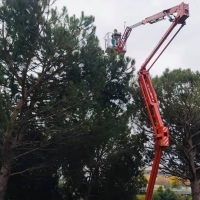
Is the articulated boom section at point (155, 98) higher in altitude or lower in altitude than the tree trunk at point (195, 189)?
higher

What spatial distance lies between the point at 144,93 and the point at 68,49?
12.0 feet

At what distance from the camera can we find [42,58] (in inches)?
351

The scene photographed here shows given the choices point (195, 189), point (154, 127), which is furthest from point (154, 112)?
point (195, 189)

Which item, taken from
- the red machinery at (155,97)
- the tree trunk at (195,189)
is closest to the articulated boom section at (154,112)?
the red machinery at (155,97)

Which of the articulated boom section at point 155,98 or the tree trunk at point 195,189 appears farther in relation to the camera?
the tree trunk at point 195,189

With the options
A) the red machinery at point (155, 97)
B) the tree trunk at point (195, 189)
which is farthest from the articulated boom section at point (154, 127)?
the tree trunk at point (195, 189)

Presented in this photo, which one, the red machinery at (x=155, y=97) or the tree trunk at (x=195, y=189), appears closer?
the red machinery at (x=155, y=97)

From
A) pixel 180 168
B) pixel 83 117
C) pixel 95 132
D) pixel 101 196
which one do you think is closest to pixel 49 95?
pixel 83 117

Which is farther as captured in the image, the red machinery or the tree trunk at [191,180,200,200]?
the tree trunk at [191,180,200,200]

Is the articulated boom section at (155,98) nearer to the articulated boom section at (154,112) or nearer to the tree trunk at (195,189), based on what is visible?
the articulated boom section at (154,112)

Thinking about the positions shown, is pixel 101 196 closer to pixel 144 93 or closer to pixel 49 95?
pixel 144 93

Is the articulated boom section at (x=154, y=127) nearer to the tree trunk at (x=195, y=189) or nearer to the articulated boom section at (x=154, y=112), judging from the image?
the articulated boom section at (x=154, y=112)

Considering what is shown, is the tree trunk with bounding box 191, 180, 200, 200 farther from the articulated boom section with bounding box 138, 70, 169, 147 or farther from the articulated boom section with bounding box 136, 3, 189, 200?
the articulated boom section with bounding box 138, 70, 169, 147

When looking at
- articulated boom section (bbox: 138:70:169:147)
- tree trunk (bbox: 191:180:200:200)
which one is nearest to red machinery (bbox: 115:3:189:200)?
articulated boom section (bbox: 138:70:169:147)
